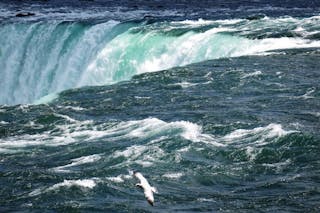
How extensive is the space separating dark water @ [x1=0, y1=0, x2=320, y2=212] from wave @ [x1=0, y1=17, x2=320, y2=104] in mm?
73

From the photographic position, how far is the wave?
117ft

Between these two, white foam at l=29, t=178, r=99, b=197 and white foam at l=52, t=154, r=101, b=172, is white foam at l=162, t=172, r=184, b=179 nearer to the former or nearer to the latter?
white foam at l=29, t=178, r=99, b=197

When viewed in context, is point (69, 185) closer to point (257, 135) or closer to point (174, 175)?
point (174, 175)

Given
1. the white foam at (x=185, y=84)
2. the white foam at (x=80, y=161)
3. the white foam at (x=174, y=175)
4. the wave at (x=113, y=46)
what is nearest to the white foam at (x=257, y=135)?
the white foam at (x=174, y=175)

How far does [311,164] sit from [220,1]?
3945 cm

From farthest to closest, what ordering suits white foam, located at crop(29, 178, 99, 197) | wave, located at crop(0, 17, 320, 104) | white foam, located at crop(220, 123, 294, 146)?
wave, located at crop(0, 17, 320, 104) → white foam, located at crop(220, 123, 294, 146) → white foam, located at crop(29, 178, 99, 197)

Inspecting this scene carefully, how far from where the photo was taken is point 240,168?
20547mm

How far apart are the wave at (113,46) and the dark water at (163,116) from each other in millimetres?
73

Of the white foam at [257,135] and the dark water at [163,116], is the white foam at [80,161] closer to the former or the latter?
the dark water at [163,116]

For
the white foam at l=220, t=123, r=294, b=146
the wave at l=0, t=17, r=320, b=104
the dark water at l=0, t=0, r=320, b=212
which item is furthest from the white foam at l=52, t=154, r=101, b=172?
the wave at l=0, t=17, r=320, b=104

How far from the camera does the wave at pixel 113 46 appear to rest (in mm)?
35812

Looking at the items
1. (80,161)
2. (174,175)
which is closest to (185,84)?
(80,161)

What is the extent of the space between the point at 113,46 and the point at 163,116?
44.6ft

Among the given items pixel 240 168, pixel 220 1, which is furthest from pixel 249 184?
pixel 220 1
